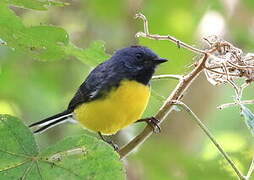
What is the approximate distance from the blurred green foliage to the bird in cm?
10

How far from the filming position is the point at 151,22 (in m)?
3.44

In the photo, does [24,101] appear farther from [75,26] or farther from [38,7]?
[38,7]

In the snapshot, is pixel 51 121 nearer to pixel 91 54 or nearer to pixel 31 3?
pixel 91 54

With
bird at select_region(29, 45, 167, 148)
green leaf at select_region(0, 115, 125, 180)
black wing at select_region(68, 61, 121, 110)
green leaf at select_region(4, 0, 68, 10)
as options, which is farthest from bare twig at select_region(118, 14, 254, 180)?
black wing at select_region(68, 61, 121, 110)

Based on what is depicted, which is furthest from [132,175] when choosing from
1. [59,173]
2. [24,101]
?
[59,173]

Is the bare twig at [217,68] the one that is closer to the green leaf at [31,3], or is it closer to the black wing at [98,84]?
the green leaf at [31,3]

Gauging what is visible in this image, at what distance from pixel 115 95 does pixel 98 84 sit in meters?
0.19

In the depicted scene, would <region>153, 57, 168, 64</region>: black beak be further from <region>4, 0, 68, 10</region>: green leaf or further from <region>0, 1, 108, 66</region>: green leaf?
<region>4, 0, 68, 10</region>: green leaf

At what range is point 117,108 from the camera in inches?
121

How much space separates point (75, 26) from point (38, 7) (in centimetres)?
295

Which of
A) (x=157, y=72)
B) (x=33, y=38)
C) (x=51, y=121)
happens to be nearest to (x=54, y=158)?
(x=33, y=38)

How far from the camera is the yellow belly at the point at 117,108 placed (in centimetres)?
301

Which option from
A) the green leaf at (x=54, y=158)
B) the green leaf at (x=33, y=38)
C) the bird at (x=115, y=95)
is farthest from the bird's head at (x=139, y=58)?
the green leaf at (x=54, y=158)

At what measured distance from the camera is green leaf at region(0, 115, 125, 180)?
174 cm
